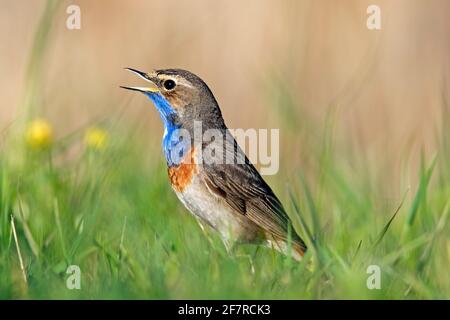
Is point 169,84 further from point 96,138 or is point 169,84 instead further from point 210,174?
point 210,174

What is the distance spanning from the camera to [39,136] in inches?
295

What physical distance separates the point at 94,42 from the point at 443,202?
8.00m

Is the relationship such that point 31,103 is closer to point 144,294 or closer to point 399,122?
point 144,294

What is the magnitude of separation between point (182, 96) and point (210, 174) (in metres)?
0.75

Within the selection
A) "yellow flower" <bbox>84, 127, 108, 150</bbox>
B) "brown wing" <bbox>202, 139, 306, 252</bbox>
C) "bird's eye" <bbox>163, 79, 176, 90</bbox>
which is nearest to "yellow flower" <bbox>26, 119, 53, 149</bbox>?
"yellow flower" <bbox>84, 127, 108, 150</bbox>

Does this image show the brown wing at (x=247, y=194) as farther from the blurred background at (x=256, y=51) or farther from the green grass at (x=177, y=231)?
the blurred background at (x=256, y=51)

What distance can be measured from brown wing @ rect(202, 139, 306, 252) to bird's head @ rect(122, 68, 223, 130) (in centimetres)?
34

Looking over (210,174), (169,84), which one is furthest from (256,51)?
(210,174)

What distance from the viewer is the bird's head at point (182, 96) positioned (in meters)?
7.38

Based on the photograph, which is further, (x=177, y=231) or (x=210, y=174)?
(x=210, y=174)

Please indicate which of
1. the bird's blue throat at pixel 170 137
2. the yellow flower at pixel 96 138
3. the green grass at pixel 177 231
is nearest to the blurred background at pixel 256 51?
the yellow flower at pixel 96 138

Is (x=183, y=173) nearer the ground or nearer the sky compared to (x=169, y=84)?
nearer the ground

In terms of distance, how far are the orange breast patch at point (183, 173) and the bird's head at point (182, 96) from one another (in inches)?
18.7

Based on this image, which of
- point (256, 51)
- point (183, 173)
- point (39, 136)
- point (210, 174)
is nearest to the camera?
point (183, 173)
